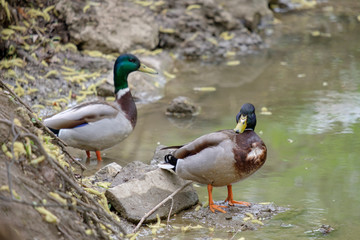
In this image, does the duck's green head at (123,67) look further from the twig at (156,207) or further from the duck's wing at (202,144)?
the twig at (156,207)

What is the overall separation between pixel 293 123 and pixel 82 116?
2.78 m

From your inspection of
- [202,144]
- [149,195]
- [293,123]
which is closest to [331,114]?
[293,123]

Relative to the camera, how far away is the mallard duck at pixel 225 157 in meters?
4.96

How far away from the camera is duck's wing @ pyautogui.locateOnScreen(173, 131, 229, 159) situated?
5090 millimetres

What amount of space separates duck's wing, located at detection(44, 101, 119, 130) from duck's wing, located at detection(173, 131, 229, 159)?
1462 mm

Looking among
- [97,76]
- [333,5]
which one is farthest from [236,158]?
[333,5]

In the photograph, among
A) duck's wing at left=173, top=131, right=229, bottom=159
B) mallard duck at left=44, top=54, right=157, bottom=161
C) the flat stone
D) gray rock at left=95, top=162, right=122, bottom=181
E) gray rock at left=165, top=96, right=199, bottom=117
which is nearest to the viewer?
the flat stone

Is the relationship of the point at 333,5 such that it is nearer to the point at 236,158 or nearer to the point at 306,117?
the point at 306,117

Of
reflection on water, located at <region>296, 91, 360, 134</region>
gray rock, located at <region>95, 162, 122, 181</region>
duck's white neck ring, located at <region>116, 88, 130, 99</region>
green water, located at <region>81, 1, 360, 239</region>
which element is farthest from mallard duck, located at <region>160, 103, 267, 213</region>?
reflection on water, located at <region>296, 91, 360, 134</region>

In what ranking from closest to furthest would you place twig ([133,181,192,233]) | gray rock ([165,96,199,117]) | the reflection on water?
twig ([133,181,192,233]) → the reflection on water → gray rock ([165,96,199,117])

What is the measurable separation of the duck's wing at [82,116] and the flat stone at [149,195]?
1336mm

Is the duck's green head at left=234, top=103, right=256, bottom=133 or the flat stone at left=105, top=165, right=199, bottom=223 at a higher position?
the duck's green head at left=234, top=103, right=256, bottom=133

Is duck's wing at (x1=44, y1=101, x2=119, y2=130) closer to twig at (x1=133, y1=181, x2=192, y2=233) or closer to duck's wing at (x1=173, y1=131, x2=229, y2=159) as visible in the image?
duck's wing at (x1=173, y1=131, x2=229, y2=159)

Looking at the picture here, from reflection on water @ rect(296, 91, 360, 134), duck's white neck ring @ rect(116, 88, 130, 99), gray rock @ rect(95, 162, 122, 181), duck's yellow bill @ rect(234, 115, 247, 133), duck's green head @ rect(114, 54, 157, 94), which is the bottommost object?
reflection on water @ rect(296, 91, 360, 134)
